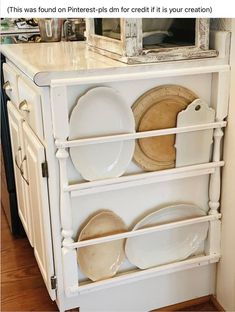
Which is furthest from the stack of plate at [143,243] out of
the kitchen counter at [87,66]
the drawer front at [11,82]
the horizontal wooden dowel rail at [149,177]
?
the drawer front at [11,82]

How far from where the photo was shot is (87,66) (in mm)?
1327

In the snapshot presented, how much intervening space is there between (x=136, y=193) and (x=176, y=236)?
0.23 metres

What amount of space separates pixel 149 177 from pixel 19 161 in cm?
63

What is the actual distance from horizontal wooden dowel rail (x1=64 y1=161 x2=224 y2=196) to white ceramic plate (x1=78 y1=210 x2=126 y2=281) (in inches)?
4.5

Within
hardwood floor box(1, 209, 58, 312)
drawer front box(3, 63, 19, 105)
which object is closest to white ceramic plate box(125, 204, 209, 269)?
hardwood floor box(1, 209, 58, 312)

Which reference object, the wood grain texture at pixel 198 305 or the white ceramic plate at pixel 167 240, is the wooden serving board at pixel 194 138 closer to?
the white ceramic plate at pixel 167 240

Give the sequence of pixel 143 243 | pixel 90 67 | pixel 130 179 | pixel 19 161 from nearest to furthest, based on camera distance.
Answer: pixel 90 67 → pixel 130 179 → pixel 143 243 → pixel 19 161

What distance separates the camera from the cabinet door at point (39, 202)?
4.60 feet

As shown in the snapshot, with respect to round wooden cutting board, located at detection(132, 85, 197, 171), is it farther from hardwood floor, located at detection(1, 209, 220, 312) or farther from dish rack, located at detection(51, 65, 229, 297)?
hardwood floor, located at detection(1, 209, 220, 312)

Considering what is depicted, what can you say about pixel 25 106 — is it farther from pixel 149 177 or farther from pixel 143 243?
pixel 143 243

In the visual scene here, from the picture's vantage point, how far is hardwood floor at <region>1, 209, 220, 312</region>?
1.70 metres

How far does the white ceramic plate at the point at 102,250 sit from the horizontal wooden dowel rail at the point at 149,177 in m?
0.11

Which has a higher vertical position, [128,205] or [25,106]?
[25,106]

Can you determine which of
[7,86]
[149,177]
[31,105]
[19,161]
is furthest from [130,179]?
[7,86]
